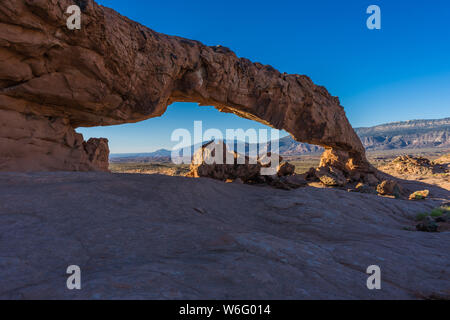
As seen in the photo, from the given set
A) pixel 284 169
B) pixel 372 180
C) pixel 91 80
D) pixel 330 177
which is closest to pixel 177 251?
pixel 91 80

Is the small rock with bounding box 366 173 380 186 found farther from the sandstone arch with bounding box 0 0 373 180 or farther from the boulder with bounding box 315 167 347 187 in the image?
the sandstone arch with bounding box 0 0 373 180

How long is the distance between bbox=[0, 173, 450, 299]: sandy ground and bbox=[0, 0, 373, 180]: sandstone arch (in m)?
5.01

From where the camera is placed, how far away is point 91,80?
30.1 feet

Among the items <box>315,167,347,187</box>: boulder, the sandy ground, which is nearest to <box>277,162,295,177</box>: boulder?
<box>315,167,347,187</box>: boulder

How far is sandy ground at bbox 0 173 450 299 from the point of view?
1.86m

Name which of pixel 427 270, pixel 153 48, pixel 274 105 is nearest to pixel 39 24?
pixel 153 48

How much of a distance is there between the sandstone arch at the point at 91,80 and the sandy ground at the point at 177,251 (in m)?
5.01

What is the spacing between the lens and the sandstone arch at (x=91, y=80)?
25.1 ft

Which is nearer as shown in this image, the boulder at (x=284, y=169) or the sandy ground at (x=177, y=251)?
the sandy ground at (x=177, y=251)

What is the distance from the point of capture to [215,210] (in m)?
5.60

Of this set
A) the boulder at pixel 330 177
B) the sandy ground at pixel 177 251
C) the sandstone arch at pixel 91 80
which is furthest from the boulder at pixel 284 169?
the sandy ground at pixel 177 251

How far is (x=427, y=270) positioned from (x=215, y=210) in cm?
394

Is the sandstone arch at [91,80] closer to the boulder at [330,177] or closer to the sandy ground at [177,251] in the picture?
the sandy ground at [177,251]

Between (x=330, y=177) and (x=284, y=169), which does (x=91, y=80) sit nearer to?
(x=284, y=169)
